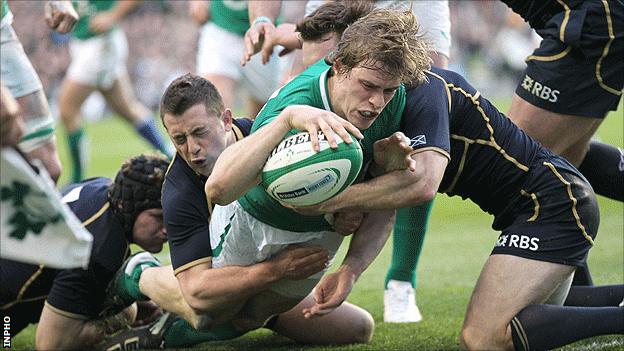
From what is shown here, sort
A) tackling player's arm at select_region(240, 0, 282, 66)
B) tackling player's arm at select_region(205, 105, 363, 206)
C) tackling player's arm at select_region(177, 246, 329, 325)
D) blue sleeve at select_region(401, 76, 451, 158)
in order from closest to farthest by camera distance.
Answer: tackling player's arm at select_region(205, 105, 363, 206) → blue sleeve at select_region(401, 76, 451, 158) → tackling player's arm at select_region(177, 246, 329, 325) → tackling player's arm at select_region(240, 0, 282, 66)

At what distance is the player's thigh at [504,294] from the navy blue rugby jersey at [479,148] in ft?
1.11

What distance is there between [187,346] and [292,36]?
1771mm

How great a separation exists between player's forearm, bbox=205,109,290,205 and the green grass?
1454mm

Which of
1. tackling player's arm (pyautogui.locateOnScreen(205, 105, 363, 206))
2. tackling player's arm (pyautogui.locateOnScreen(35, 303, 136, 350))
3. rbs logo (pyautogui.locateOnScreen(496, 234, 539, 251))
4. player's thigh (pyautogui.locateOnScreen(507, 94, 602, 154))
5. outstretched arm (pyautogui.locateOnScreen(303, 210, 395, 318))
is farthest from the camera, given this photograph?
player's thigh (pyautogui.locateOnScreen(507, 94, 602, 154))

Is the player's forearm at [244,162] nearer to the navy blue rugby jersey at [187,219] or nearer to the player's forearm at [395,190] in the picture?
the player's forearm at [395,190]

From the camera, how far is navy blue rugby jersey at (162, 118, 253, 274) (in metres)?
4.52

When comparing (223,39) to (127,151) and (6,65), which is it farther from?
(127,151)

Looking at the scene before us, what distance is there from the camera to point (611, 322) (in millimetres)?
4293

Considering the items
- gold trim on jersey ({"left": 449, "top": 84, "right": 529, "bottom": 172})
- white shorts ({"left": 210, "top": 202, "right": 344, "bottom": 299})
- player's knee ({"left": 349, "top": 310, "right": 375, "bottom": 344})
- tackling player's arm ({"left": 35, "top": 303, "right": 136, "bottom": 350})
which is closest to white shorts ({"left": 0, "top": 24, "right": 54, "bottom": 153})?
tackling player's arm ({"left": 35, "top": 303, "right": 136, "bottom": 350})

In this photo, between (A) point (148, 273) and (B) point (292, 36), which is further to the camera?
(B) point (292, 36)

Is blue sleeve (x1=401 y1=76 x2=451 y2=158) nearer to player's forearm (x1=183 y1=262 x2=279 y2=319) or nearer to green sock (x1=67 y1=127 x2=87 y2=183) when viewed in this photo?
player's forearm (x1=183 y1=262 x2=279 y2=319)

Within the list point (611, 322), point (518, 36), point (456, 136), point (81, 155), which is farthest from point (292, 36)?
point (518, 36)

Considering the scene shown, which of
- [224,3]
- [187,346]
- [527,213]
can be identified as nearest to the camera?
[527,213]

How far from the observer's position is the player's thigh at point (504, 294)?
4375mm
